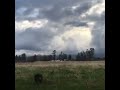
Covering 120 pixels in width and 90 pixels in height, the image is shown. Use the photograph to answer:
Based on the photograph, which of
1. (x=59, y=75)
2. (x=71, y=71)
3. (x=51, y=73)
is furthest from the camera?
(x=71, y=71)
